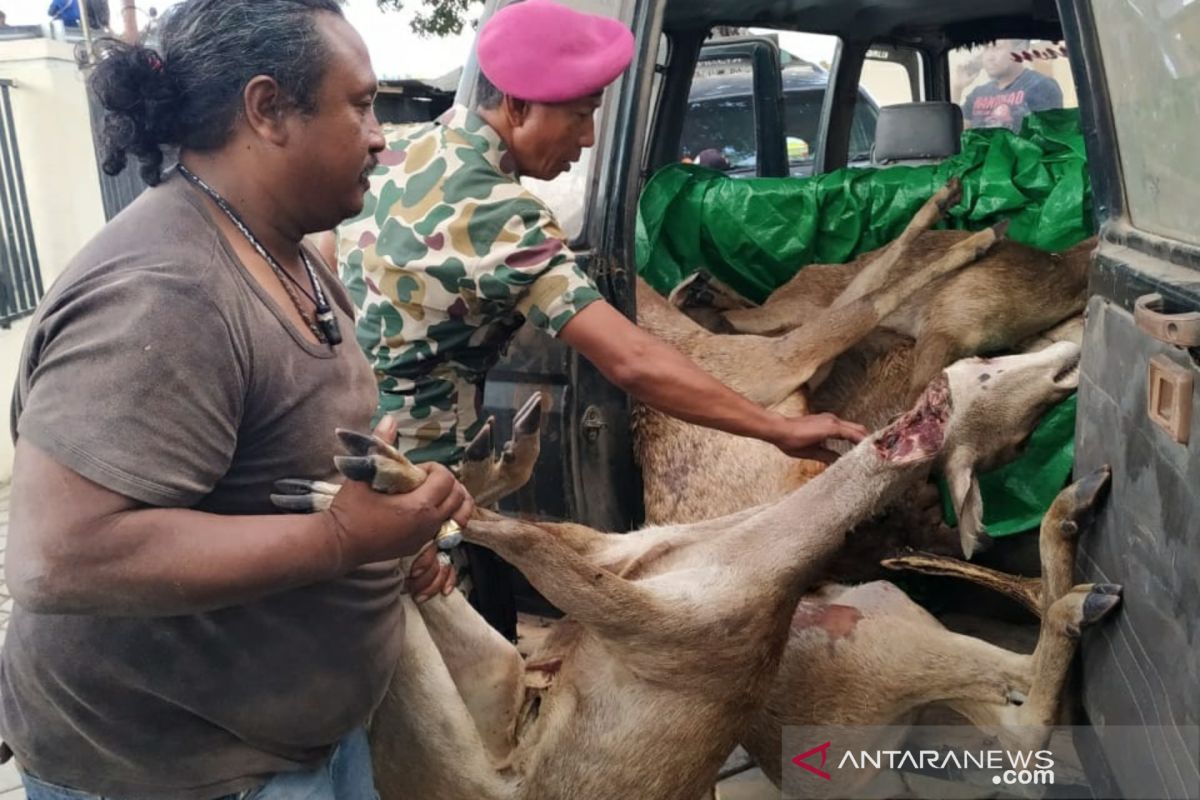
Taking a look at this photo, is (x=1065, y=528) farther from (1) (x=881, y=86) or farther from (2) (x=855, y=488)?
(1) (x=881, y=86)

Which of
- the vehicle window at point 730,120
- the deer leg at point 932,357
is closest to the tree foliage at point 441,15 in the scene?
the vehicle window at point 730,120

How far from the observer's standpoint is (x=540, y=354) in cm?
333

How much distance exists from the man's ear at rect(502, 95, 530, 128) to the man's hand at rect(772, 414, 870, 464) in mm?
992

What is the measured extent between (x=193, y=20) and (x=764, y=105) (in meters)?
5.07

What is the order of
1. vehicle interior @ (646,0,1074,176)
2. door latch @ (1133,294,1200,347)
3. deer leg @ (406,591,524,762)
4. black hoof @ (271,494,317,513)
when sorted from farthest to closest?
vehicle interior @ (646,0,1074,176) → deer leg @ (406,591,524,762) → black hoof @ (271,494,317,513) → door latch @ (1133,294,1200,347)

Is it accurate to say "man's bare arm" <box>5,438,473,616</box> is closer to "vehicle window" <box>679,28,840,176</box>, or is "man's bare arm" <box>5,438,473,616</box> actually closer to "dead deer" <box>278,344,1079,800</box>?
"dead deer" <box>278,344,1079,800</box>

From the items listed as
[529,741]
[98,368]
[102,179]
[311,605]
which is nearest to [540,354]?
[529,741]

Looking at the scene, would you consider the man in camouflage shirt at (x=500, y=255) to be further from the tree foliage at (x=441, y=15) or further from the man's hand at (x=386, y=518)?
the tree foliage at (x=441, y=15)

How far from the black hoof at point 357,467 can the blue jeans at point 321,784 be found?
0.60 m

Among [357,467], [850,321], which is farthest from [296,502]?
[850,321]

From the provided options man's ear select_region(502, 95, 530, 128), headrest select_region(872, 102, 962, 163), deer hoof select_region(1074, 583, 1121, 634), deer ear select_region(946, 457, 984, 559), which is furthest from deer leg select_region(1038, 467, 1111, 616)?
headrest select_region(872, 102, 962, 163)

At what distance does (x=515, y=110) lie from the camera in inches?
111

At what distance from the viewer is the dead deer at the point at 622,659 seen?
Answer: 2672 millimetres

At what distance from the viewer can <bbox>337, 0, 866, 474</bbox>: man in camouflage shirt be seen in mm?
2654
